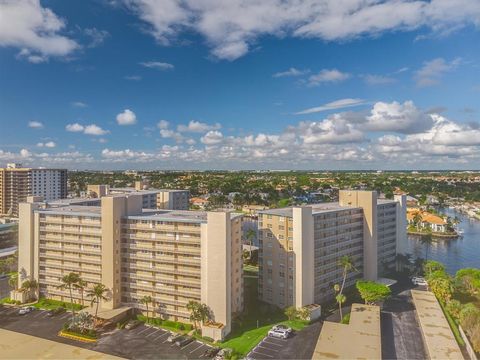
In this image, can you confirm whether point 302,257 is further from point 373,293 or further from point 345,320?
point 373,293

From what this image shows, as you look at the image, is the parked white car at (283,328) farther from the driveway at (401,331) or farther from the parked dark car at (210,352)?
the driveway at (401,331)

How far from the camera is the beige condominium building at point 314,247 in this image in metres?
56.3

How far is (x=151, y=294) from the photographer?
54938 millimetres

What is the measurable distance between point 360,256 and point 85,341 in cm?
4867

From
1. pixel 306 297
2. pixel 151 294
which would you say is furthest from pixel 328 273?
pixel 151 294

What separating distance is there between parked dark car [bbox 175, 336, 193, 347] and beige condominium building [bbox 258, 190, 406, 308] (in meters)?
16.3

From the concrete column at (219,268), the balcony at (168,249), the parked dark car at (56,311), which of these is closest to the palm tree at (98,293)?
the parked dark car at (56,311)

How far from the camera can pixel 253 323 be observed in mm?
52406

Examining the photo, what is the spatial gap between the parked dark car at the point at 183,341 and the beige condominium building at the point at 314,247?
16285 mm

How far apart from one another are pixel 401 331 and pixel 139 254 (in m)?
38.6

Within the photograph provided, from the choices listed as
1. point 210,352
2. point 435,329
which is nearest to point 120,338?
point 210,352

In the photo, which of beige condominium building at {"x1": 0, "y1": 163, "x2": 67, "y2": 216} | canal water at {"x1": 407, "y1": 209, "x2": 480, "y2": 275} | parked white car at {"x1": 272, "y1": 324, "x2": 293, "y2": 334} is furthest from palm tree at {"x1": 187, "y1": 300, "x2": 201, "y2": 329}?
beige condominium building at {"x1": 0, "y1": 163, "x2": 67, "y2": 216}

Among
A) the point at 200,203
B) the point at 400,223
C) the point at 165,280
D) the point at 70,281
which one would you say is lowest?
the point at 70,281

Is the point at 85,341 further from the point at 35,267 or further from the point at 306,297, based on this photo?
the point at 306,297
